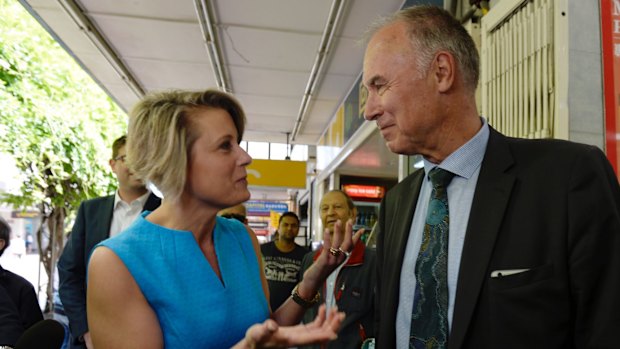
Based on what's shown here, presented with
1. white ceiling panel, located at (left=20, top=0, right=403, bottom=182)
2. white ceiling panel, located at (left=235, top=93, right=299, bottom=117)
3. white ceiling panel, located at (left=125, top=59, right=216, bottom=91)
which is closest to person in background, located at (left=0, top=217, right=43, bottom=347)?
white ceiling panel, located at (left=20, top=0, right=403, bottom=182)

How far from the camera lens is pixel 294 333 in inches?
43.4

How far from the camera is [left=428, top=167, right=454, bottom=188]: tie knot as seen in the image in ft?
4.96

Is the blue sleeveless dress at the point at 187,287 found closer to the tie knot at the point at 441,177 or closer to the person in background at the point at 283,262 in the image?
the tie knot at the point at 441,177

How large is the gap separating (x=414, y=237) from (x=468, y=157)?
0.30 metres

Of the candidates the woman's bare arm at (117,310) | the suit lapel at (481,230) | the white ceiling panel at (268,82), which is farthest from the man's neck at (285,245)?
the suit lapel at (481,230)

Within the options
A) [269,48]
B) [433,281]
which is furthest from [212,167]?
[269,48]

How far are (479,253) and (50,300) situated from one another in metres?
7.51

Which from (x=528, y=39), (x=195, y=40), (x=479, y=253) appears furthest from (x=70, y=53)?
(x=479, y=253)

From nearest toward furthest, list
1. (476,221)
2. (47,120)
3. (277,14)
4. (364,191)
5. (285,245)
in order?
(476,221) < (285,245) < (277,14) < (47,120) < (364,191)

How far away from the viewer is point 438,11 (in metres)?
1.63

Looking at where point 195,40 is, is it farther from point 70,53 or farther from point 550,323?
point 550,323

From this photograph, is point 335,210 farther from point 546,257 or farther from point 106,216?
point 546,257

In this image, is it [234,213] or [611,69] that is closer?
[611,69]

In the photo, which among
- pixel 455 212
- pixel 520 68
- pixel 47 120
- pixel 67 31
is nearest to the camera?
pixel 455 212
